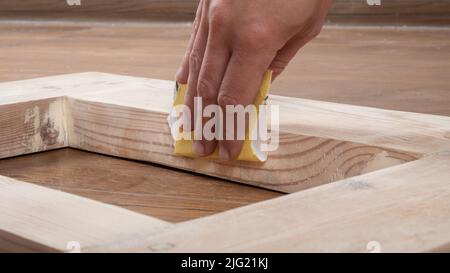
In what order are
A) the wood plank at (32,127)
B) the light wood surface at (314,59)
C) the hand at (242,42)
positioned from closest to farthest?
the hand at (242,42) < the wood plank at (32,127) < the light wood surface at (314,59)

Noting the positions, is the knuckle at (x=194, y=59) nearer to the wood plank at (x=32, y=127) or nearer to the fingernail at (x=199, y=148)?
the fingernail at (x=199, y=148)

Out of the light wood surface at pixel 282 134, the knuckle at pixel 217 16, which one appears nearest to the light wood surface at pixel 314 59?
the light wood surface at pixel 282 134

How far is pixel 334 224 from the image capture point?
560 millimetres

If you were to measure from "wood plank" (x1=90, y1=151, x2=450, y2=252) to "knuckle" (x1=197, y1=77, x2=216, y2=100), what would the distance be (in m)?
0.20

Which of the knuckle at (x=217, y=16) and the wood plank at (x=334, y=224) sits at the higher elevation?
the knuckle at (x=217, y=16)

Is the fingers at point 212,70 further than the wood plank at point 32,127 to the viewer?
No

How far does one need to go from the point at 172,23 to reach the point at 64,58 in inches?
34.5

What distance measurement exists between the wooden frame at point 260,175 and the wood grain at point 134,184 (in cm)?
2

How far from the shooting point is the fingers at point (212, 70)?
2.58ft

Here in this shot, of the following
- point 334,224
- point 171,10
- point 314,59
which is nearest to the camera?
point 334,224

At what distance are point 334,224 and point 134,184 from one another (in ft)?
1.24

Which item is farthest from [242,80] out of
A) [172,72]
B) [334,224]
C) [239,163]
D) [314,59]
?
[314,59]

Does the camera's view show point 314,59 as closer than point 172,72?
No

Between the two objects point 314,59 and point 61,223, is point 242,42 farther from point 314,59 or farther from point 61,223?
point 314,59
